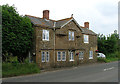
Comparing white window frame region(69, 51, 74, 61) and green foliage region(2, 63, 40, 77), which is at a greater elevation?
white window frame region(69, 51, 74, 61)

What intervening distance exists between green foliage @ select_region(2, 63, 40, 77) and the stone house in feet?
8.75

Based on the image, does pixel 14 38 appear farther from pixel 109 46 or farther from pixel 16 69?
pixel 109 46

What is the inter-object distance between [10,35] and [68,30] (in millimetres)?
10290

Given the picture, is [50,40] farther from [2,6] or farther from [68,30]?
[2,6]

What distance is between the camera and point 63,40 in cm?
2311

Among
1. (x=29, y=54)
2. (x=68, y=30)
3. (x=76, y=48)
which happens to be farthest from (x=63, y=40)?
(x=29, y=54)

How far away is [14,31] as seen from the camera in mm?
17484

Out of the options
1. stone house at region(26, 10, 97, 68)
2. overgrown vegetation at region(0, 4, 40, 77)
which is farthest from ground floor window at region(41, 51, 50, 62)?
overgrown vegetation at region(0, 4, 40, 77)

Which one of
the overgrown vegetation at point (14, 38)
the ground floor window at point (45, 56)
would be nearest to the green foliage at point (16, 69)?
the overgrown vegetation at point (14, 38)

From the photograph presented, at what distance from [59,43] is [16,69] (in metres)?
8.83

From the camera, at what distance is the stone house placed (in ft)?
66.1

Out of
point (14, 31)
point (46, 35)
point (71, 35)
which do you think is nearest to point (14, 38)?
point (14, 31)

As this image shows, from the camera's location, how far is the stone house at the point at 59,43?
66.1 feet

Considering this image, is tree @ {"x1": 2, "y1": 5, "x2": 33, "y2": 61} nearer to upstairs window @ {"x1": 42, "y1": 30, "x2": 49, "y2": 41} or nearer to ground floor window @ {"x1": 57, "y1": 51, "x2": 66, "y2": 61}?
upstairs window @ {"x1": 42, "y1": 30, "x2": 49, "y2": 41}
